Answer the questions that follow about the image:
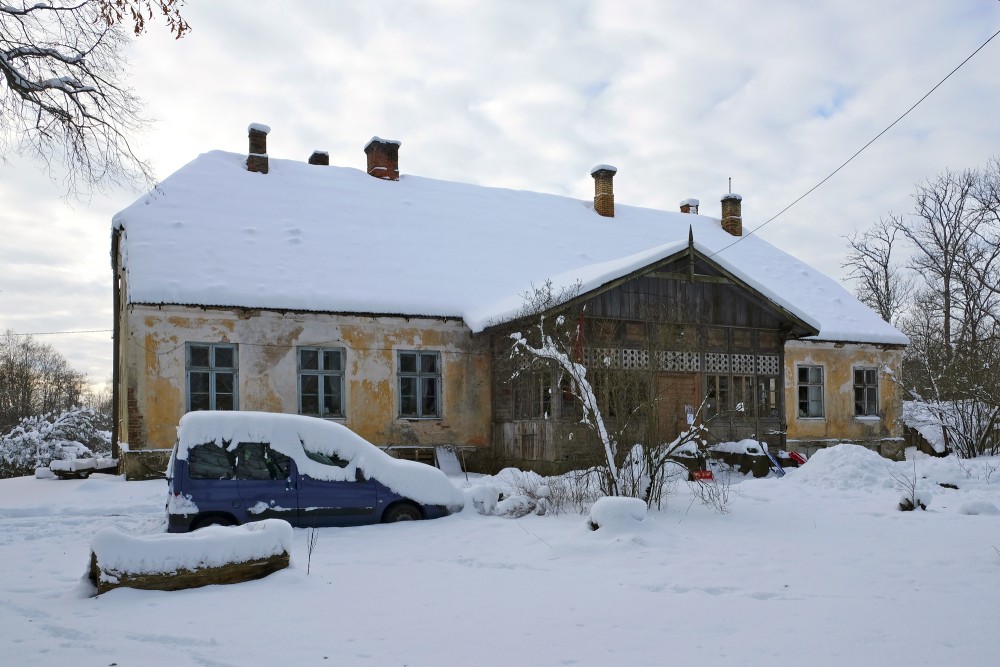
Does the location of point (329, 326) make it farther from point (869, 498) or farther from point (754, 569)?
point (754, 569)

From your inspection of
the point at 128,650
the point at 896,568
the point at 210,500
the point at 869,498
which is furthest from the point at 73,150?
the point at 869,498

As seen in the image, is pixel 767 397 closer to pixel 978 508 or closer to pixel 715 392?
pixel 715 392

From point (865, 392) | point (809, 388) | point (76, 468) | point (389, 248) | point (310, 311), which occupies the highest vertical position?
point (389, 248)

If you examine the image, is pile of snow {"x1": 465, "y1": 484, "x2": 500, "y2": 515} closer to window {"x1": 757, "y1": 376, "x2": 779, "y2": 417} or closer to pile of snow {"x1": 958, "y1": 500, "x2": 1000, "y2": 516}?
pile of snow {"x1": 958, "y1": 500, "x2": 1000, "y2": 516}

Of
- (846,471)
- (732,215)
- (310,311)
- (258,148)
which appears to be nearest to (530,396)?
(310,311)

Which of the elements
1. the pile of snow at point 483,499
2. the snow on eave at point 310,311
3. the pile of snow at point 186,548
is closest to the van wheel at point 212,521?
the pile of snow at point 186,548

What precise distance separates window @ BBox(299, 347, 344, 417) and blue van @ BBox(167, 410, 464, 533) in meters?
7.08

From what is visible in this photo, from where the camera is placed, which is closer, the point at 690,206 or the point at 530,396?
the point at 530,396

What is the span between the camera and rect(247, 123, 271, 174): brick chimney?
72.9 ft

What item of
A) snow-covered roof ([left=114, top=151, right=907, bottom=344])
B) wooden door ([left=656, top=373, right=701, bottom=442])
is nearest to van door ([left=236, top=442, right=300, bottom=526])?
snow-covered roof ([left=114, top=151, right=907, bottom=344])

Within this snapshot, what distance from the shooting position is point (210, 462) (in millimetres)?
10180

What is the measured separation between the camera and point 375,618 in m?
6.26

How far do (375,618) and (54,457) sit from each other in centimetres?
2478

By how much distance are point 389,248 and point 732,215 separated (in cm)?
1354
